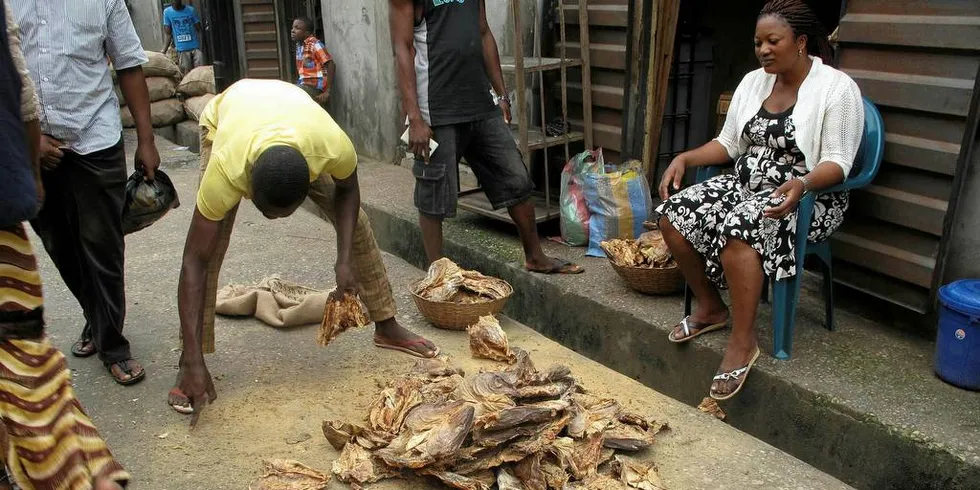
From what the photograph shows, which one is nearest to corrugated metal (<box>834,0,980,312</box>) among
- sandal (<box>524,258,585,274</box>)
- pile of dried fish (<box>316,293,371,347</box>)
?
sandal (<box>524,258,585,274</box>)

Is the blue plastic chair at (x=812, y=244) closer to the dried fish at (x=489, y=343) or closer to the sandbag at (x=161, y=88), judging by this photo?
the dried fish at (x=489, y=343)

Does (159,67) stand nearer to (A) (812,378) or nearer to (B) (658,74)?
(B) (658,74)

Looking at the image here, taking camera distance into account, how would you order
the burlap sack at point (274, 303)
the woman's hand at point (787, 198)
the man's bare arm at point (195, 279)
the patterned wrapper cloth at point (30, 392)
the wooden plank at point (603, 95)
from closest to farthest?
the patterned wrapper cloth at point (30, 392)
the man's bare arm at point (195, 279)
the woman's hand at point (787, 198)
the burlap sack at point (274, 303)
the wooden plank at point (603, 95)

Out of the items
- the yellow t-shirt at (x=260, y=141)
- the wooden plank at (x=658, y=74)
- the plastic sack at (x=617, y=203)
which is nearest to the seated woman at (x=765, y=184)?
the plastic sack at (x=617, y=203)

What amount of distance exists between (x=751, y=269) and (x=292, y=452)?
1.94m

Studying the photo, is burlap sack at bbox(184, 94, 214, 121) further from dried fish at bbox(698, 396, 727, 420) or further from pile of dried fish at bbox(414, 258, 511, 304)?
dried fish at bbox(698, 396, 727, 420)

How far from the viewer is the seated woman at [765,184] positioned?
11.0ft

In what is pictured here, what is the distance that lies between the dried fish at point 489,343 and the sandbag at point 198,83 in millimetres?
7335

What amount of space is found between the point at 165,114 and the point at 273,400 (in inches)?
294

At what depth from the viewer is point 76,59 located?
3305 millimetres

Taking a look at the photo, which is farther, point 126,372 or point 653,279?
point 653,279

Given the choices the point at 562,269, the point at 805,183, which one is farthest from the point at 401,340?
the point at 805,183

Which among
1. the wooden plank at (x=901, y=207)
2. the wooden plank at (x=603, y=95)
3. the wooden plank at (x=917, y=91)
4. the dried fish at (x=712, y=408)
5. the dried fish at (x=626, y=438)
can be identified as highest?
the wooden plank at (x=917, y=91)

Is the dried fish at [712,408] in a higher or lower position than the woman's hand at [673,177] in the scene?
lower
